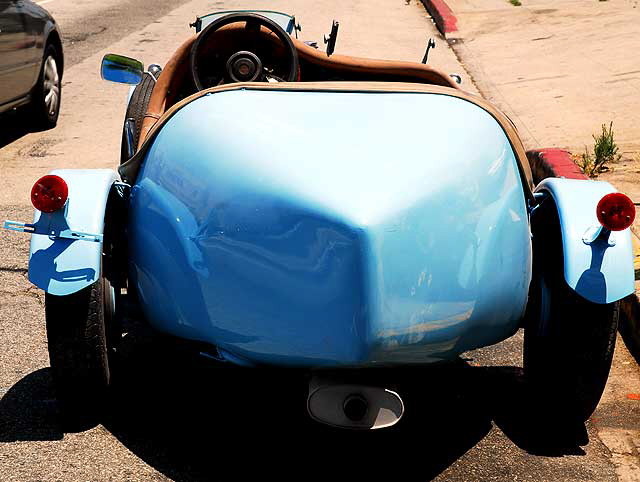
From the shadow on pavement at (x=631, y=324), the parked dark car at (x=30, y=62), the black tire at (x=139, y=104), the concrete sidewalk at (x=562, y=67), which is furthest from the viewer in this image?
the concrete sidewalk at (x=562, y=67)

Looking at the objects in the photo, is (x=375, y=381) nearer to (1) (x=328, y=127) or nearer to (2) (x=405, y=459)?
(2) (x=405, y=459)

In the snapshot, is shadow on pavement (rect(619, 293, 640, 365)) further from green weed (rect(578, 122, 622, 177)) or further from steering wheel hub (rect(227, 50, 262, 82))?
green weed (rect(578, 122, 622, 177))

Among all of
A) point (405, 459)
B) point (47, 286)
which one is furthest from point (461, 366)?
point (47, 286)

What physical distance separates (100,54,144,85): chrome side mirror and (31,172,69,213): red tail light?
6.16 ft

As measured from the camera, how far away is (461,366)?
5352mm

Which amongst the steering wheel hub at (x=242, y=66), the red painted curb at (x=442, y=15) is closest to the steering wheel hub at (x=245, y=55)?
the steering wheel hub at (x=242, y=66)

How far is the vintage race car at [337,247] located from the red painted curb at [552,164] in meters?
3.20

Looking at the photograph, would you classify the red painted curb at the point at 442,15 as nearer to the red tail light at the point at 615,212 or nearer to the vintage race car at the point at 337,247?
the vintage race car at the point at 337,247

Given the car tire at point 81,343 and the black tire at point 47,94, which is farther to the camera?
the black tire at point 47,94

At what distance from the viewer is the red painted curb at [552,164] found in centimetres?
786

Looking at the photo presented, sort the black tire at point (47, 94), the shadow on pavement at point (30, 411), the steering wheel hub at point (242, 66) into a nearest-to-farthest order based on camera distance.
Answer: the shadow on pavement at point (30, 411) < the steering wheel hub at point (242, 66) < the black tire at point (47, 94)

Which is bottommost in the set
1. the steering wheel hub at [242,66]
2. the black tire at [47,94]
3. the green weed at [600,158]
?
the black tire at [47,94]

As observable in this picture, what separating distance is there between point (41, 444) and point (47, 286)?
66 cm

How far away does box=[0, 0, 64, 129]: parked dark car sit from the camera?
30.7 ft
